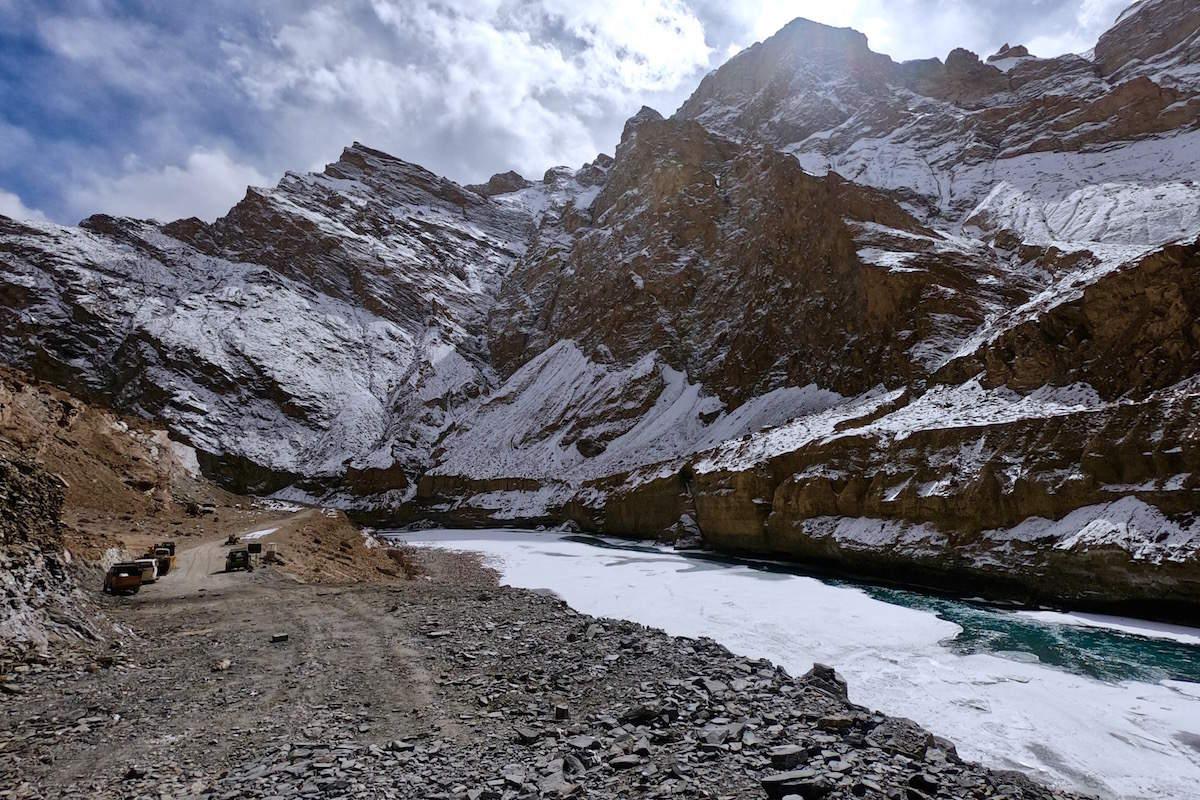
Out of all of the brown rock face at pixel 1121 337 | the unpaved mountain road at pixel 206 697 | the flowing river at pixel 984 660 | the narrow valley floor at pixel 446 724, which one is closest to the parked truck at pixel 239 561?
the unpaved mountain road at pixel 206 697

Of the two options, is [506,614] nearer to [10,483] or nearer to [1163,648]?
[10,483]

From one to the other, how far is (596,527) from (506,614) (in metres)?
39.0

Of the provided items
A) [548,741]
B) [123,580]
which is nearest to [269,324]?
[123,580]

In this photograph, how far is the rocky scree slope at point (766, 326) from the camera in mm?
24578

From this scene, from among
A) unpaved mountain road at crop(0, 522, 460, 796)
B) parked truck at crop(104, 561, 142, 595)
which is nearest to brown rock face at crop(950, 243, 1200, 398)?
unpaved mountain road at crop(0, 522, 460, 796)

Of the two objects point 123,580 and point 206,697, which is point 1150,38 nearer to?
point 206,697

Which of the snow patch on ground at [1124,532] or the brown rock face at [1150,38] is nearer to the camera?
the snow patch on ground at [1124,532]

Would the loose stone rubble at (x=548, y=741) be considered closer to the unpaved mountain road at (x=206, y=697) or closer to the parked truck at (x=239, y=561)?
the unpaved mountain road at (x=206, y=697)

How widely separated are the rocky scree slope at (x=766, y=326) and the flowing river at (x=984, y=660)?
354 centimetres

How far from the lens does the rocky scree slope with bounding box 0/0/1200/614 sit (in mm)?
24578

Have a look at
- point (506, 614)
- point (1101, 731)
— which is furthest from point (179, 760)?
point (1101, 731)

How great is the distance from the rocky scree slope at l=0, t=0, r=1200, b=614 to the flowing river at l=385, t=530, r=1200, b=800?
3.54 m

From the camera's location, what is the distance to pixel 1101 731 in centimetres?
1037

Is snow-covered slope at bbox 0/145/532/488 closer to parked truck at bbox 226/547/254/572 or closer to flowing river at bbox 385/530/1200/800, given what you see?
parked truck at bbox 226/547/254/572
